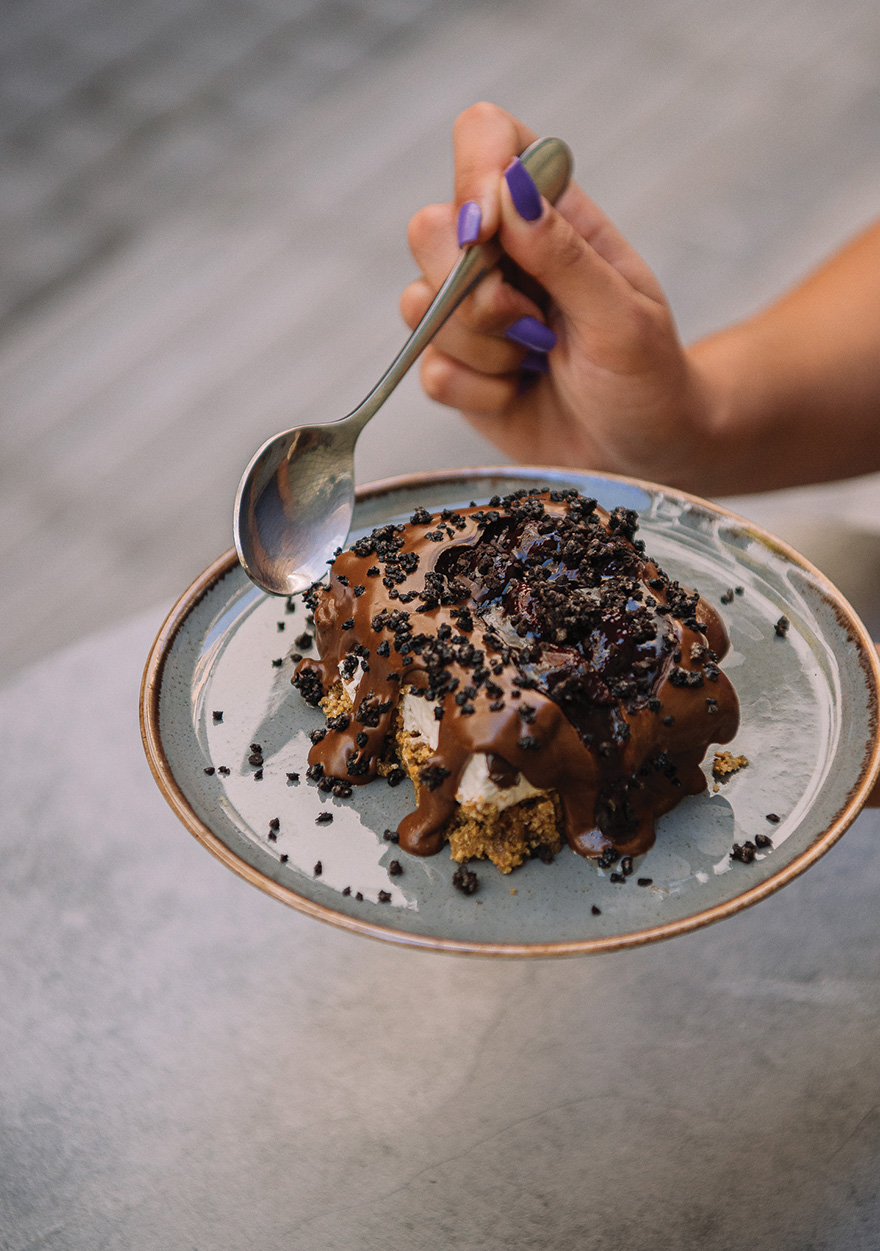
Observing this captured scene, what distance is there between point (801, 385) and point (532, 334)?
0.58m

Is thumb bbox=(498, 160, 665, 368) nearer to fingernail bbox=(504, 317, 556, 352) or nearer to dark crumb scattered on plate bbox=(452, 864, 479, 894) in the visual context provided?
fingernail bbox=(504, 317, 556, 352)

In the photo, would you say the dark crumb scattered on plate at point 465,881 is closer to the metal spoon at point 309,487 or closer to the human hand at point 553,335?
the metal spoon at point 309,487

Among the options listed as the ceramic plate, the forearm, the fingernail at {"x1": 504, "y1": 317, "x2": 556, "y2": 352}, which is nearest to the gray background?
the forearm

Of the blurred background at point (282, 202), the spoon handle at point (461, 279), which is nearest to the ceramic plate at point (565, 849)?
the spoon handle at point (461, 279)

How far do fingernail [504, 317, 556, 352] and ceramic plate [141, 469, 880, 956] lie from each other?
39 cm

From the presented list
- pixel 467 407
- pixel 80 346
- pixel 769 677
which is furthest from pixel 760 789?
pixel 80 346

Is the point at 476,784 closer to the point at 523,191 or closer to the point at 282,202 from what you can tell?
the point at 523,191

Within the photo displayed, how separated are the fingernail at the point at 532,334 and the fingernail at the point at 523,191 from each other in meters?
0.23

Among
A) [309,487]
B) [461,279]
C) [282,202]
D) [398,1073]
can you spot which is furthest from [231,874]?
[282,202]

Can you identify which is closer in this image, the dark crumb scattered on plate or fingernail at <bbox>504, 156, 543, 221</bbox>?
the dark crumb scattered on plate

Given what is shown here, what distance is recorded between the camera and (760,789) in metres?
1.27

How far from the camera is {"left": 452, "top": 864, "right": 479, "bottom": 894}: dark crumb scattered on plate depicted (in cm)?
119

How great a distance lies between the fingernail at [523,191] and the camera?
154cm

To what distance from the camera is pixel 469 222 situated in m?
1.59
